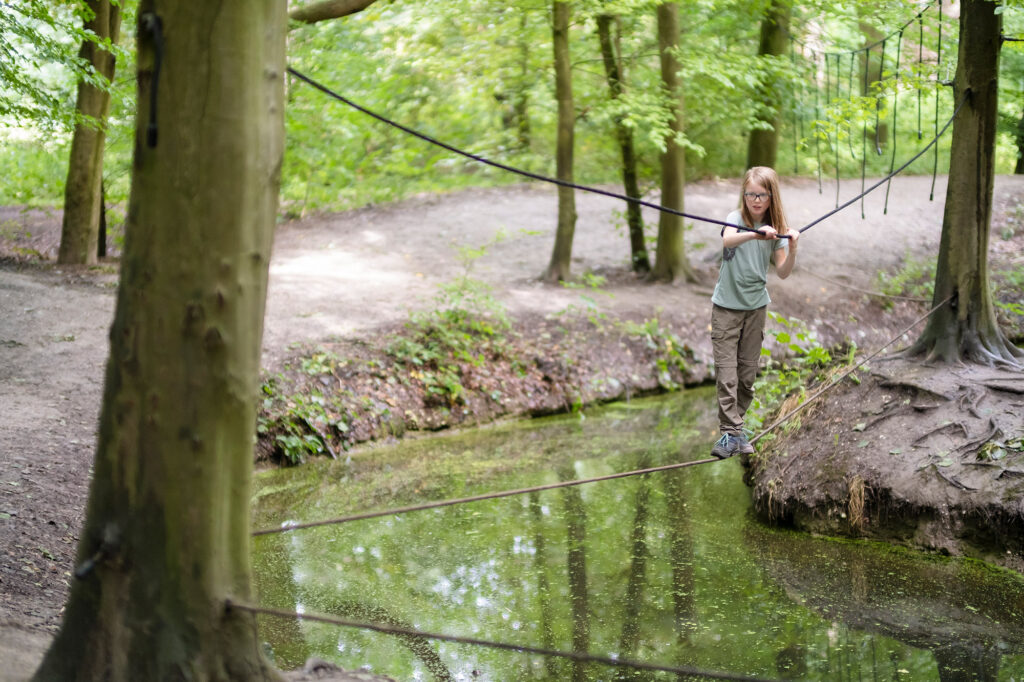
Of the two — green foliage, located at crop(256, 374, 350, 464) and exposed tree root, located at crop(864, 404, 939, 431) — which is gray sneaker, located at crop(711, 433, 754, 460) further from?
green foliage, located at crop(256, 374, 350, 464)

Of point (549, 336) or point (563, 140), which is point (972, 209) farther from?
point (563, 140)

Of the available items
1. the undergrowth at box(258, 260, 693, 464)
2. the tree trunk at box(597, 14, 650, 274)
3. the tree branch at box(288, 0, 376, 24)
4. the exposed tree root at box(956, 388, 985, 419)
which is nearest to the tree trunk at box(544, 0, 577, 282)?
the tree trunk at box(597, 14, 650, 274)

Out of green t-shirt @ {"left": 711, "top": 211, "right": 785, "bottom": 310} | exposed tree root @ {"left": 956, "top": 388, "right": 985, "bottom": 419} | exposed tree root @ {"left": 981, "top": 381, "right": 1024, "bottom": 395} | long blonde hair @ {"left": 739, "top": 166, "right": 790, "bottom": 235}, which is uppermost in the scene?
long blonde hair @ {"left": 739, "top": 166, "right": 790, "bottom": 235}

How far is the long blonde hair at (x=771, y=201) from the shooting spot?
4.78 m

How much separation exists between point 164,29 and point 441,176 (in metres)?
13.9

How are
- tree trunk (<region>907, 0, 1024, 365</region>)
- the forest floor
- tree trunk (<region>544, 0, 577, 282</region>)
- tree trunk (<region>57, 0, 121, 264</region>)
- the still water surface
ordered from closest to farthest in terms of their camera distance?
1. the still water surface
2. the forest floor
3. tree trunk (<region>907, 0, 1024, 365</region>)
4. tree trunk (<region>57, 0, 121, 264</region>)
5. tree trunk (<region>544, 0, 577, 282</region>)

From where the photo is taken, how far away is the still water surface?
4.55 metres

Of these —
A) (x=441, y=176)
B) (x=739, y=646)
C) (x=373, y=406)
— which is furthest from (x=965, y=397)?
(x=441, y=176)

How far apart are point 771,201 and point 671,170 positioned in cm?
827

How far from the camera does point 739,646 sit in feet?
15.3

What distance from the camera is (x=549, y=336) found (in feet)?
35.8

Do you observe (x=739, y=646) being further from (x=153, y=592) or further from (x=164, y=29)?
(x=164, y=29)

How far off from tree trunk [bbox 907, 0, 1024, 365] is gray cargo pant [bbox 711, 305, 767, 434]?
Answer: 256cm

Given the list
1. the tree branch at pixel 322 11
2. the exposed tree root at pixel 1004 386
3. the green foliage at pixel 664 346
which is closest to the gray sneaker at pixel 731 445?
the exposed tree root at pixel 1004 386
